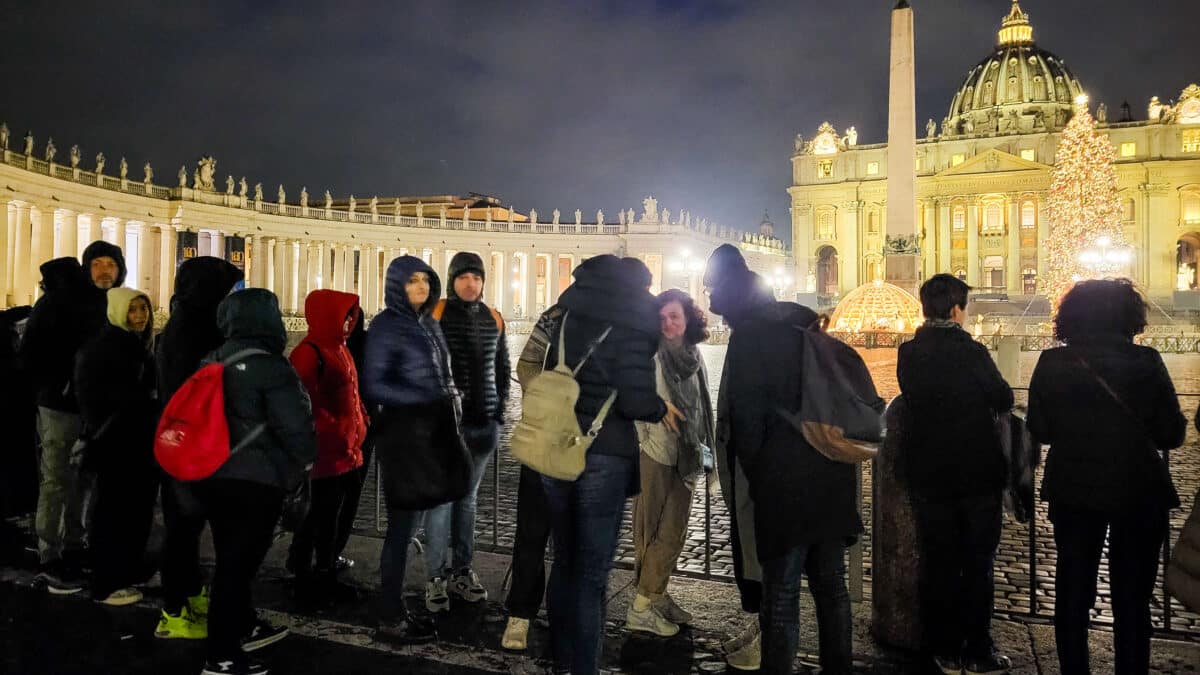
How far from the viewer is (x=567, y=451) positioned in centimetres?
394

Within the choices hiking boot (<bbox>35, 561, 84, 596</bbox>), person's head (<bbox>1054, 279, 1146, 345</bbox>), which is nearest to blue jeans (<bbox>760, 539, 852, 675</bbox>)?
person's head (<bbox>1054, 279, 1146, 345</bbox>)

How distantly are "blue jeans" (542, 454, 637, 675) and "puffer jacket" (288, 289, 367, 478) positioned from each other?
228cm

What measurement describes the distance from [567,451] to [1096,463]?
2528 millimetres

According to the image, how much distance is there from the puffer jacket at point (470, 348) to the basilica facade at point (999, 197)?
74135 millimetres

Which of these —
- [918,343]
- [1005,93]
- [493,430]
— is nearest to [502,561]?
[493,430]

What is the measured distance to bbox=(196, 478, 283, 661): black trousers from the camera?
179 inches

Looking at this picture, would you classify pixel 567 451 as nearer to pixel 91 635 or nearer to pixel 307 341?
pixel 307 341

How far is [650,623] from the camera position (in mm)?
5277

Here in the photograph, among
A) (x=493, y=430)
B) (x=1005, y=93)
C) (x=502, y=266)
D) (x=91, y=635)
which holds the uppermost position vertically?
(x=1005, y=93)

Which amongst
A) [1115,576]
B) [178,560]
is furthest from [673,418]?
[178,560]

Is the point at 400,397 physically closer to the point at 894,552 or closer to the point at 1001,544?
the point at 894,552

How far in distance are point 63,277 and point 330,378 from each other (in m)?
2.61

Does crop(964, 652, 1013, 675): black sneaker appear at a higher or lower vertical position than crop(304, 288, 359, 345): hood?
lower

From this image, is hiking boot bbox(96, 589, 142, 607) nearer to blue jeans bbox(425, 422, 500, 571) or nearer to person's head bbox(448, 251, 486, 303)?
blue jeans bbox(425, 422, 500, 571)
